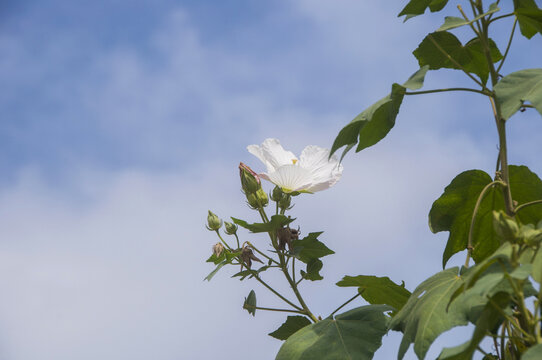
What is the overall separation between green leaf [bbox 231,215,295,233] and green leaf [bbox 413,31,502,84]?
0.52 metres

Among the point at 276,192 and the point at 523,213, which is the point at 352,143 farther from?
the point at 523,213

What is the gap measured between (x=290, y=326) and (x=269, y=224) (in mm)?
301

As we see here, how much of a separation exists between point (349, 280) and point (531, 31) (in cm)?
76

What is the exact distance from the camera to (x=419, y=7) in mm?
1431

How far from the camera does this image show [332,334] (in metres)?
1.41

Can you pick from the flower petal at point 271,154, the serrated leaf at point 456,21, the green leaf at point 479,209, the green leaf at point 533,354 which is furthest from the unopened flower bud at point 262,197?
the green leaf at point 533,354

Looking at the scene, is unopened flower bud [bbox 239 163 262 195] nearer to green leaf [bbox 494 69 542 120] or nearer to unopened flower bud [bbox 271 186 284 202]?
unopened flower bud [bbox 271 186 284 202]

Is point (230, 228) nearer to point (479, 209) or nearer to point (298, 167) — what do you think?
point (298, 167)

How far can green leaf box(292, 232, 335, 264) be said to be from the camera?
4.97 feet

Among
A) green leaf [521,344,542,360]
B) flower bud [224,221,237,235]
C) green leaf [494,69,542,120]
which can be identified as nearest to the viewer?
green leaf [521,344,542,360]

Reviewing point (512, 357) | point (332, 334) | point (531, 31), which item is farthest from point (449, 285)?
point (531, 31)

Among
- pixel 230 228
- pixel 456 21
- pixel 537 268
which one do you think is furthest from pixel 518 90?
pixel 230 228

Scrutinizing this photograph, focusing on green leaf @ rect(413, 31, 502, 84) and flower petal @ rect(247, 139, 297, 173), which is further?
flower petal @ rect(247, 139, 297, 173)

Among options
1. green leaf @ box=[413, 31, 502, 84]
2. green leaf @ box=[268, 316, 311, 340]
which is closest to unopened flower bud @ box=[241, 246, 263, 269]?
green leaf @ box=[268, 316, 311, 340]
